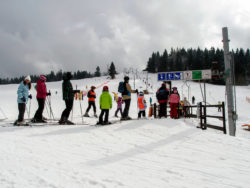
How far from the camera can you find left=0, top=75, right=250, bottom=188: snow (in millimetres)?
Result: 3020

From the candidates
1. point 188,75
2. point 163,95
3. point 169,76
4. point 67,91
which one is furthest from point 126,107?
point 169,76

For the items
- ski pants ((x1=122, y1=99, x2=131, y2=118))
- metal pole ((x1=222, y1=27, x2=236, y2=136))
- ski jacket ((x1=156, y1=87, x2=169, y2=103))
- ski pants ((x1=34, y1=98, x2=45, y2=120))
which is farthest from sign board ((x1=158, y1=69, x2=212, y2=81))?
ski pants ((x1=34, y1=98, x2=45, y2=120))

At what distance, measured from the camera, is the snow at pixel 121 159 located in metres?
3.02

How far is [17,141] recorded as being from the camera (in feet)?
16.3

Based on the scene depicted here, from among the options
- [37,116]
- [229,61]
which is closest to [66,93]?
[37,116]

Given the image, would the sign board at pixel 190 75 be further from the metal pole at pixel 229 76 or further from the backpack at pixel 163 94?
the backpack at pixel 163 94

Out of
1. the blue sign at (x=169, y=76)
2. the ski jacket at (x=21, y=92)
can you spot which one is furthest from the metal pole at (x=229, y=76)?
the ski jacket at (x=21, y=92)

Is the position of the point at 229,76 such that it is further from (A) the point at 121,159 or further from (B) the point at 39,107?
(B) the point at 39,107

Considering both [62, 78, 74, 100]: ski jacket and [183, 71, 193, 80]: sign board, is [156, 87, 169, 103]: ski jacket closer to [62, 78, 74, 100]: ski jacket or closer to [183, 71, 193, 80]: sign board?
[183, 71, 193, 80]: sign board

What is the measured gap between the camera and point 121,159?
13.1 ft

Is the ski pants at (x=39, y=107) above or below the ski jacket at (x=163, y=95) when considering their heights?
below

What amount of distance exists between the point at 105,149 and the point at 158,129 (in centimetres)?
264

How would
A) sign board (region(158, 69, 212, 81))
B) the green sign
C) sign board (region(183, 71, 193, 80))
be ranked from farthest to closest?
1. sign board (region(183, 71, 193, 80))
2. the green sign
3. sign board (region(158, 69, 212, 81))

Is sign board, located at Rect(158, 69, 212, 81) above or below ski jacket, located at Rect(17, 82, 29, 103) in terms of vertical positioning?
above
